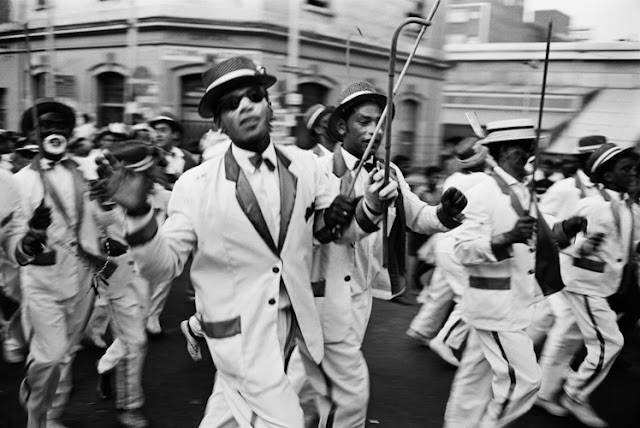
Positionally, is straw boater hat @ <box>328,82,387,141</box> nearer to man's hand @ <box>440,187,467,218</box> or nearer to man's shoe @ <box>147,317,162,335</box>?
man's hand @ <box>440,187,467,218</box>

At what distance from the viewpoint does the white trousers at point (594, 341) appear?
181 inches

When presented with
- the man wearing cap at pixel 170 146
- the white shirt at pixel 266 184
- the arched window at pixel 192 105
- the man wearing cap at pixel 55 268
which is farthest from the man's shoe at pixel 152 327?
the arched window at pixel 192 105

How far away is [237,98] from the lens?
2807 millimetres

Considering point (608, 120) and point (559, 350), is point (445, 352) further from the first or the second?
point (608, 120)

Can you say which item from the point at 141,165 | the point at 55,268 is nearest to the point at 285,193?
the point at 141,165

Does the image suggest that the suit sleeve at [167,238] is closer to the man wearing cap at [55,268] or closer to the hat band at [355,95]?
the hat band at [355,95]

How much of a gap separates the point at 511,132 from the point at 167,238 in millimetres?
2162

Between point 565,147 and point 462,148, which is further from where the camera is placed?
point 565,147

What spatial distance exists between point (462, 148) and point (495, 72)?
16.6 meters

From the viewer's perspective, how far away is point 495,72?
21.3m

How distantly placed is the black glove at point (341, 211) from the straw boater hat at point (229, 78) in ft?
1.92

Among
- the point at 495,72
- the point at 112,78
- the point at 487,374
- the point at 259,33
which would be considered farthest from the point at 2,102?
the point at 487,374

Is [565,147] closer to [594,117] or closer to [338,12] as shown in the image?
[594,117]

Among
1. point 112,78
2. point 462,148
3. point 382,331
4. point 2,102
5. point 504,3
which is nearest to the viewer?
point 462,148
